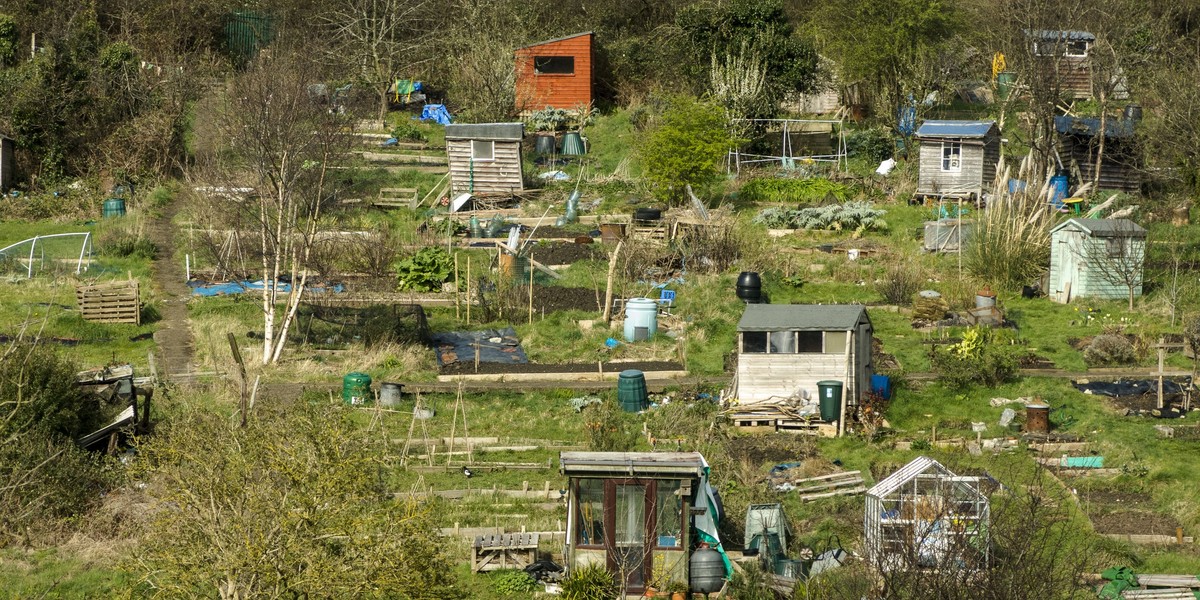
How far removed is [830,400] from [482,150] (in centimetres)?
1893

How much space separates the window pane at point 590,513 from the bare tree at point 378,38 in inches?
1261

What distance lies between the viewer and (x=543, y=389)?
91.1 ft

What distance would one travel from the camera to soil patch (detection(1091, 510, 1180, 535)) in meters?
21.2

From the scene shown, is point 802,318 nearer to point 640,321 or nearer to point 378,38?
point 640,321

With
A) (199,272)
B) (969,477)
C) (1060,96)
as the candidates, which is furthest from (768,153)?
(969,477)

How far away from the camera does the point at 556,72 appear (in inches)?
2028

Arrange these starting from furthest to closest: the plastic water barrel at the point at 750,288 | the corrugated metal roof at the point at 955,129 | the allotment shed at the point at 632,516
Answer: the corrugated metal roof at the point at 955,129, the plastic water barrel at the point at 750,288, the allotment shed at the point at 632,516

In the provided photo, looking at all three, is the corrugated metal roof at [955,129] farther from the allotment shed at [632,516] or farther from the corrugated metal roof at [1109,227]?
the allotment shed at [632,516]

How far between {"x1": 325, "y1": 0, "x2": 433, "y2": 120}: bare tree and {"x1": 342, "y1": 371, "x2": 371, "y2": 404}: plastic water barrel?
77.4 feet

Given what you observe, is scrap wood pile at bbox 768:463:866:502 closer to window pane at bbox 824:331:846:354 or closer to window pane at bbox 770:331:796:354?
window pane at bbox 824:331:846:354

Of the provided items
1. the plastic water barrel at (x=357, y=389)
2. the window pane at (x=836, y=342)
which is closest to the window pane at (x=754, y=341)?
the window pane at (x=836, y=342)

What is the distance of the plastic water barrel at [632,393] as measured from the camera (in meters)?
26.8

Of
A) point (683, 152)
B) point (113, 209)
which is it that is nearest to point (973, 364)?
point (683, 152)

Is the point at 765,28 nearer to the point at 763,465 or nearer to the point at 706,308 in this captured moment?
the point at 706,308
